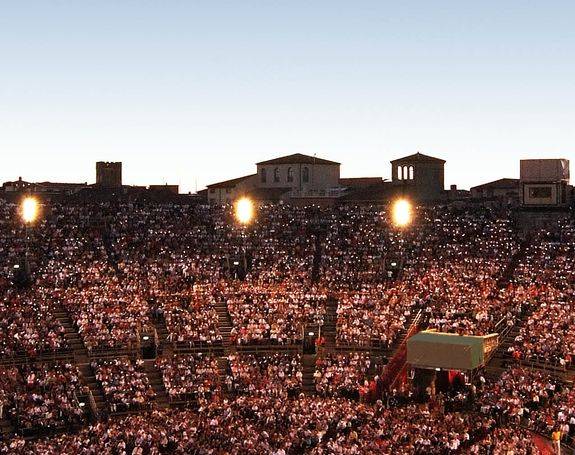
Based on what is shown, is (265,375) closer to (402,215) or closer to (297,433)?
(297,433)

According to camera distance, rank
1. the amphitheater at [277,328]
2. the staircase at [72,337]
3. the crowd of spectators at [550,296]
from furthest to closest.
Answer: the staircase at [72,337], the crowd of spectators at [550,296], the amphitheater at [277,328]

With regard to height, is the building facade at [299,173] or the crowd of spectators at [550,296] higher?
the building facade at [299,173]

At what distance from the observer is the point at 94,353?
4794cm

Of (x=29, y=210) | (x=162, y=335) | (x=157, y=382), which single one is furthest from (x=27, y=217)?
(x=157, y=382)

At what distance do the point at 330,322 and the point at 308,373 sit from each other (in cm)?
489

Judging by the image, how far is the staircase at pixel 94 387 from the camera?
43406 mm

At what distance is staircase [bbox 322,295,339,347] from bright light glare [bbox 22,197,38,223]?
17060 millimetres

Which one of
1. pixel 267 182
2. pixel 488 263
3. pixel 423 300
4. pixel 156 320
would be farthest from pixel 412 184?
pixel 156 320

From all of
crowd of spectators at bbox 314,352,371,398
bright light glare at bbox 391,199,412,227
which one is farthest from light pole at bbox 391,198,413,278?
crowd of spectators at bbox 314,352,371,398

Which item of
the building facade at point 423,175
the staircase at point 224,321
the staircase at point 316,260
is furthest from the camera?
the building facade at point 423,175

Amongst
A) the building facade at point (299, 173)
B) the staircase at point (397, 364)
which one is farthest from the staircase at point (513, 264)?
the building facade at point (299, 173)

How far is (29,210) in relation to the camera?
55.3 m

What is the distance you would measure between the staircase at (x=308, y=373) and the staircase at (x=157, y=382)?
625 cm

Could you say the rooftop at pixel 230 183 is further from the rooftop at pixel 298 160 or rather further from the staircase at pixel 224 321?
the staircase at pixel 224 321
